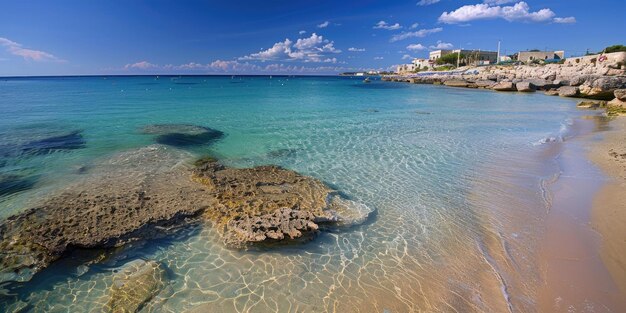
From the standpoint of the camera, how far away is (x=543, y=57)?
113 m

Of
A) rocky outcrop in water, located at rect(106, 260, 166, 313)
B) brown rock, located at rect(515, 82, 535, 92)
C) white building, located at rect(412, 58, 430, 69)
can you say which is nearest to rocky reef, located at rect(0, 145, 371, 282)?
rocky outcrop in water, located at rect(106, 260, 166, 313)

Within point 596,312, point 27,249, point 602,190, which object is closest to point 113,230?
point 27,249

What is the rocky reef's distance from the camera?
20.2ft

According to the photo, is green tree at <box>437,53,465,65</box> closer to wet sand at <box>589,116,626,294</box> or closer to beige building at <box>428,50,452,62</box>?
beige building at <box>428,50,452,62</box>

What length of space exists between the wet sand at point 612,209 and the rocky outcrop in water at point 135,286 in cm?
770

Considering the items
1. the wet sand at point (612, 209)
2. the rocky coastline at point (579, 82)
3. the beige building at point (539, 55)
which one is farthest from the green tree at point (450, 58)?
the wet sand at point (612, 209)

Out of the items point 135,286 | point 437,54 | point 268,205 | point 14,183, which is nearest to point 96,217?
point 135,286

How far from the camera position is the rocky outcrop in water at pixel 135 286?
477 centimetres

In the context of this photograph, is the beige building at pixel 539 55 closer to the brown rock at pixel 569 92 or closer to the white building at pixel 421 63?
the white building at pixel 421 63

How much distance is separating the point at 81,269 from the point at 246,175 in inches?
199

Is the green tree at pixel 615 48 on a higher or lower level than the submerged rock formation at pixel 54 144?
higher

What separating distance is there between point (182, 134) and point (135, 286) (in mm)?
13098

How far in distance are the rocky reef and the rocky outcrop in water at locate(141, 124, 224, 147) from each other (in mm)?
4772

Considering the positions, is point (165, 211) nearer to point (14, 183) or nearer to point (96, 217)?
point (96, 217)
